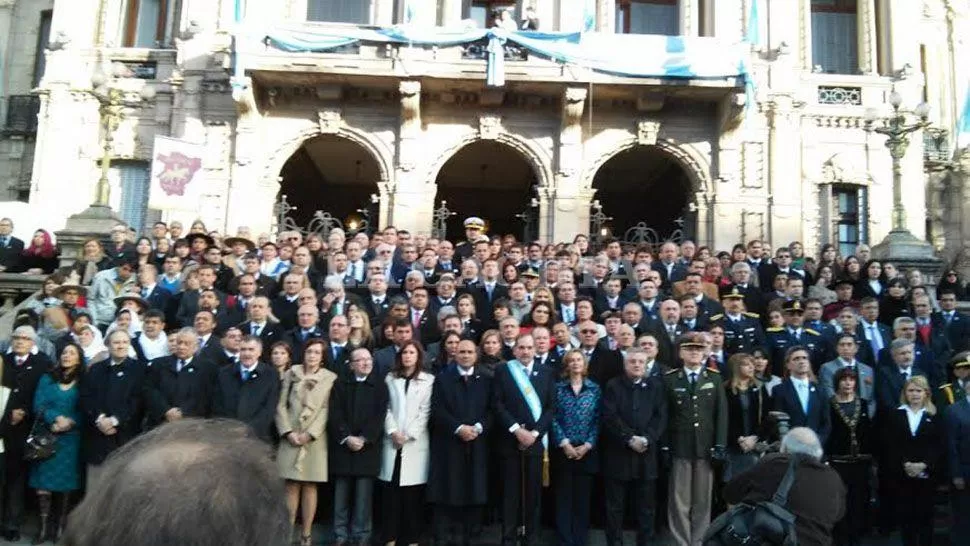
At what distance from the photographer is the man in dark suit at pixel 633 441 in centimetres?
788

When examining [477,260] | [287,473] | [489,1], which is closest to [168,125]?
[489,1]

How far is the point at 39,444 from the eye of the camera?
7918mm

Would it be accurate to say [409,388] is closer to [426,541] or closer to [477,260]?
[426,541]

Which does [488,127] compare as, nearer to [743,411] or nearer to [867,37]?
[867,37]

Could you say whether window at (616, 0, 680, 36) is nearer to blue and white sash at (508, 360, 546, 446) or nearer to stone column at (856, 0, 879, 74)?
stone column at (856, 0, 879, 74)

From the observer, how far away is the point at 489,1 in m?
19.8

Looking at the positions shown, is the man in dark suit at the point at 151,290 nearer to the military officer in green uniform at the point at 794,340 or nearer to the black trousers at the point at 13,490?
the black trousers at the point at 13,490

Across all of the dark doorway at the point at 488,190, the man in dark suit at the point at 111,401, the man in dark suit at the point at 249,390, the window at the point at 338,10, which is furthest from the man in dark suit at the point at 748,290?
the window at the point at 338,10

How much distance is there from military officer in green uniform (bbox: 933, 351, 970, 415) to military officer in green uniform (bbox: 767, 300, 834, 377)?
4.00 feet

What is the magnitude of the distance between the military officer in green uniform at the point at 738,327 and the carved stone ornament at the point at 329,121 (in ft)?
36.6

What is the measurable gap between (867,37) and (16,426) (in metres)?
20.5

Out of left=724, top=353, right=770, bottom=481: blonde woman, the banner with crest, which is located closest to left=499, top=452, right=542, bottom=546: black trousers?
left=724, top=353, right=770, bottom=481: blonde woman

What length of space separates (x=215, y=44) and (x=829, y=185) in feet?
48.6

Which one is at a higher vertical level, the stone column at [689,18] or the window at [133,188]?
the stone column at [689,18]
